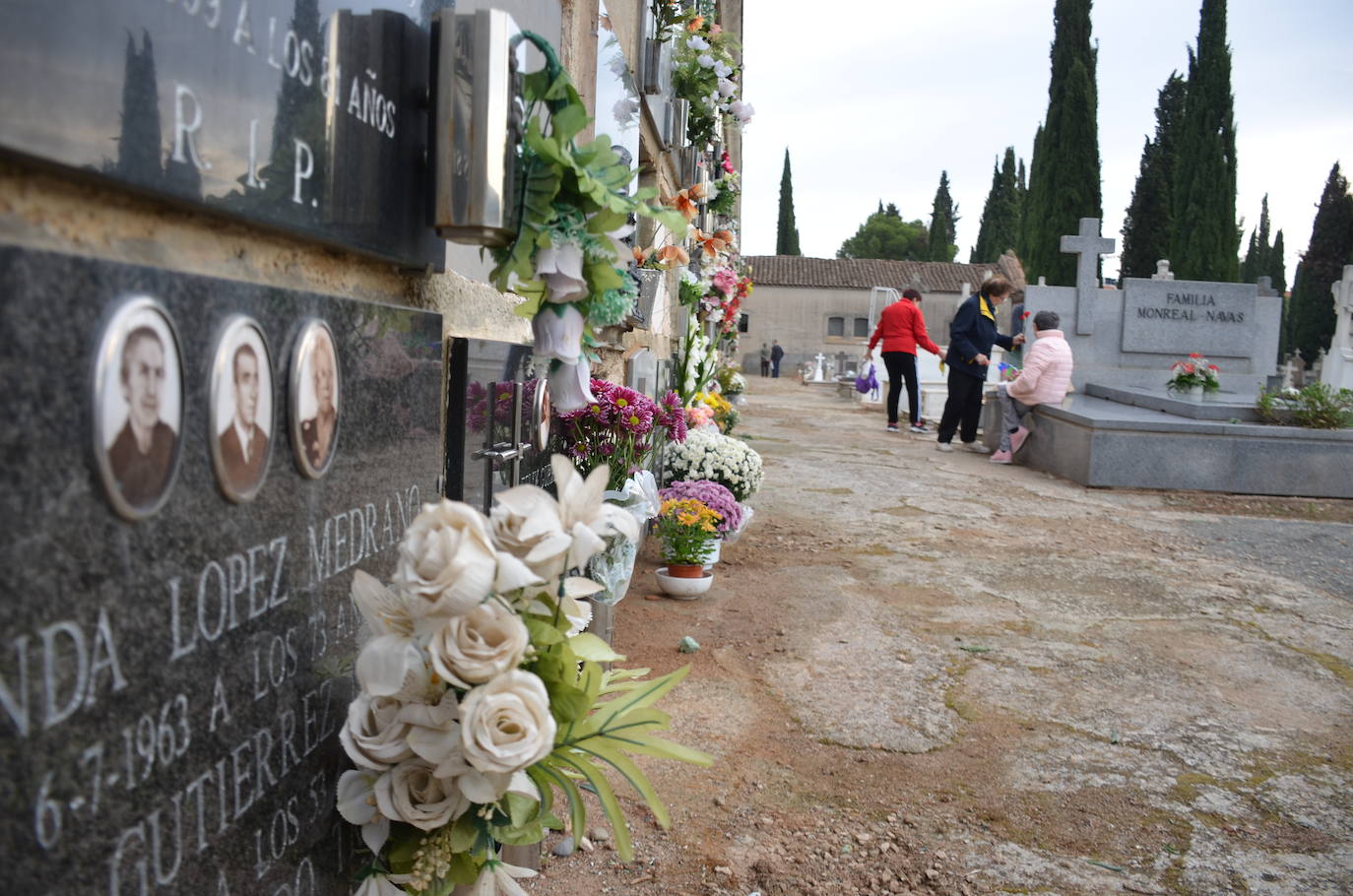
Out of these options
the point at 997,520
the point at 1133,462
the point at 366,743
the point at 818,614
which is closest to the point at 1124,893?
the point at 366,743

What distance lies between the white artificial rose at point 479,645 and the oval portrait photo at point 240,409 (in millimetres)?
300

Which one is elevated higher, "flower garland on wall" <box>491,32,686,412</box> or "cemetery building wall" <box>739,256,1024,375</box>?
"cemetery building wall" <box>739,256,1024,375</box>

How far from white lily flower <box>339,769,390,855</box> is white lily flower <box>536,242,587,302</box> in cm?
82

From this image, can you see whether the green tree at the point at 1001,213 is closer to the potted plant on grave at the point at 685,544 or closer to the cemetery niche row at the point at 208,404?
the potted plant on grave at the point at 685,544

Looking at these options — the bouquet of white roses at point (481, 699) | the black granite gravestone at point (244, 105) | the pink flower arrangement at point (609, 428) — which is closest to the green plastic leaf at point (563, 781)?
the bouquet of white roses at point (481, 699)

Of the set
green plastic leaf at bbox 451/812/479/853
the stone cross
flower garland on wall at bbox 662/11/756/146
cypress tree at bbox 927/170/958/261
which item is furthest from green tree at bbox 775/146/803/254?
green plastic leaf at bbox 451/812/479/853

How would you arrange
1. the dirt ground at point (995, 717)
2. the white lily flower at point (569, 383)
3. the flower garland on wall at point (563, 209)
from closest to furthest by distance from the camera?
the flower garland on wall at point (563, 209) → the white lily flower at point (569, 383) → the dirt ground at point (995, 717)

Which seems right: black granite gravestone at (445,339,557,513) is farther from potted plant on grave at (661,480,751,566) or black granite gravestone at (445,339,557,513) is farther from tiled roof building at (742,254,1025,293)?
tiled roof building at (742,254,1025,293)

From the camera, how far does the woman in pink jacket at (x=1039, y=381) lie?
9.90 metres

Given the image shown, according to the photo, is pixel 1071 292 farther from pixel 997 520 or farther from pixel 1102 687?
pixel 1102 687

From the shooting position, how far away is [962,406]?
432 inches

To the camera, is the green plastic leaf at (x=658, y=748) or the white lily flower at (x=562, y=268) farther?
the white lily flower at (x=562, y=268)

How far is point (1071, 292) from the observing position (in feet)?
45.3

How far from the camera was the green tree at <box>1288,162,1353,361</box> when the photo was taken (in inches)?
1426
